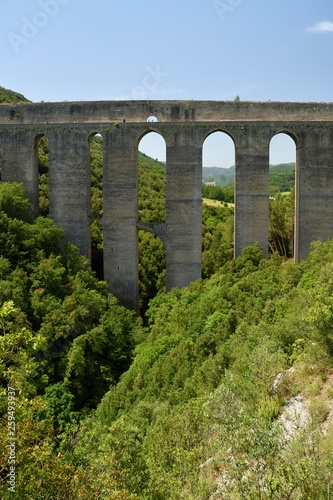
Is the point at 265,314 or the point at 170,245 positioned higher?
the point at 170,245

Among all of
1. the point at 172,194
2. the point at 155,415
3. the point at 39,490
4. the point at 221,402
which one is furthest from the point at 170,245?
the point at 39,490

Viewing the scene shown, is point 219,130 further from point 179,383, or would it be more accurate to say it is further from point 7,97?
point 7,97

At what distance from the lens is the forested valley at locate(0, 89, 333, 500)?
529 centimetres

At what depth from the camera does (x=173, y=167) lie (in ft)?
60.3

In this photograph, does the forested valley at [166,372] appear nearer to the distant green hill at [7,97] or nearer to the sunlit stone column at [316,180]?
the sunlit stone column at [316,180]

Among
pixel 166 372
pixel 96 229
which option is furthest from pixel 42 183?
pixel 166 372

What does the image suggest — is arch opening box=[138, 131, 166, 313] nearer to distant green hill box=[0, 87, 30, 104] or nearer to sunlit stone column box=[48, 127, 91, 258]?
sunlit stone column box=[48, 127, 91, 258]

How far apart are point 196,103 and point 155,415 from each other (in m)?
12.6

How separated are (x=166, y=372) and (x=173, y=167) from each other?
8730 mm

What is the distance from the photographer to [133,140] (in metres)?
18.7

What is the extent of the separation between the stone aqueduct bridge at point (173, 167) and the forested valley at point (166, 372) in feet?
4.06

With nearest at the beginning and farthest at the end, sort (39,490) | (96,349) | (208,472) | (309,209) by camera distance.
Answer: (39,490), (208,472), (96,349), (309,209)

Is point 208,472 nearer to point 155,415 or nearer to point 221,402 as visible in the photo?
point 221,402

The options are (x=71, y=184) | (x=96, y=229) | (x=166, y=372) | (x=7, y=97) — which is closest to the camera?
(x=166, y=372)
